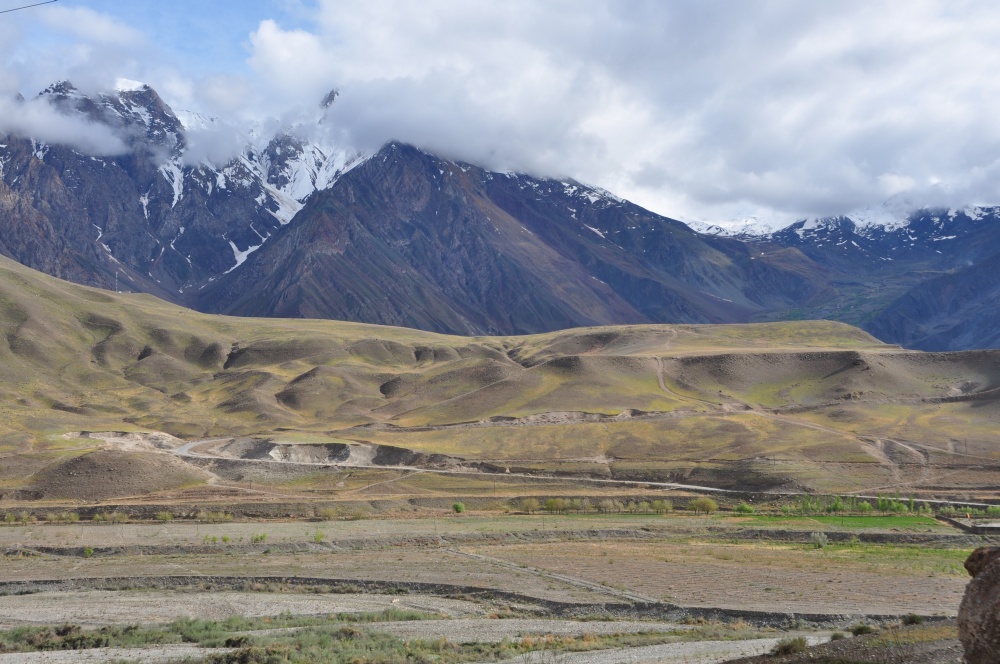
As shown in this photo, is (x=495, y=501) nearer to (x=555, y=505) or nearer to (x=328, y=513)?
(x=555, y=505)

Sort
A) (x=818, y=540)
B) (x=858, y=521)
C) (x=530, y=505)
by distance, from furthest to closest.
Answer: (x=530, y=505), (x=858, y=521), (x=818, y=540)

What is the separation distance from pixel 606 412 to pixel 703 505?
61100mm

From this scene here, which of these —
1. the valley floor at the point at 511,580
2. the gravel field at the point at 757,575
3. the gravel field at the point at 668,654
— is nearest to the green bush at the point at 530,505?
the valley floor at the point at 511,580

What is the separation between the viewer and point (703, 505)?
293 feet

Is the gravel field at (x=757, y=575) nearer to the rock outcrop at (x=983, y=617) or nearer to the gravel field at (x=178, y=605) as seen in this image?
the gravel field at (x=178, y=605)

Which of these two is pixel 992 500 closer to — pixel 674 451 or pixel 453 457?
pixel 674 451

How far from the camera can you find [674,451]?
12138 centimetres

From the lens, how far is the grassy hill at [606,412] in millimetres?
109250

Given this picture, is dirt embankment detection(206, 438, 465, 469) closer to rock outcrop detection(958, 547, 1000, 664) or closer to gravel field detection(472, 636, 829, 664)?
gravel field detection(472, 636, 829, 664)

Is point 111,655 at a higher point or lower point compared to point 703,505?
higher

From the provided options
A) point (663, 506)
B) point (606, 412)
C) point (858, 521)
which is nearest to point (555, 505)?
point (663, 506)

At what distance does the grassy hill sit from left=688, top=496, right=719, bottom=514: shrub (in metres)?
11.0

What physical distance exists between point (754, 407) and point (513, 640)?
428ft

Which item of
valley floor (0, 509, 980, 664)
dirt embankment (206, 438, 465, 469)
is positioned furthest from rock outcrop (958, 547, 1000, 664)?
dirt embankment (206, 438, 465, 469)
